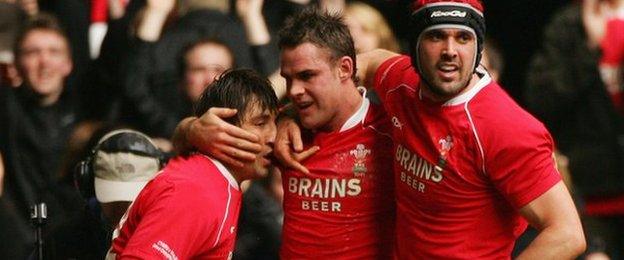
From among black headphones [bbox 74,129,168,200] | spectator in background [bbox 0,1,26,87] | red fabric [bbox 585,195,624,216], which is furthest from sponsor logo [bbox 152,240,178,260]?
red fabric [bbox 585,195,624,216]

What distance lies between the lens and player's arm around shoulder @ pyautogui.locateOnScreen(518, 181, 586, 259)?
18.8 ft

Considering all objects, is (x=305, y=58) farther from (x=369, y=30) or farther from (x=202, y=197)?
(x=369, y=30)

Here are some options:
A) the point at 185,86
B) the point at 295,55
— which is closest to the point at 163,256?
the point at 295,55

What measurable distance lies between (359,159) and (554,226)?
0.89 m

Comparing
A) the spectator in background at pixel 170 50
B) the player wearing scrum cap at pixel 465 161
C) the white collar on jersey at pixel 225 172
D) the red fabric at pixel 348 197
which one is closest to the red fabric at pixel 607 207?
the spectator in background at pixel 170 50

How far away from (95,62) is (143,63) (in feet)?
1.70

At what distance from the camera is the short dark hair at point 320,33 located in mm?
6246

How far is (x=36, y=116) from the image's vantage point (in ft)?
28.7

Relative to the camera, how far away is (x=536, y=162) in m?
5.76

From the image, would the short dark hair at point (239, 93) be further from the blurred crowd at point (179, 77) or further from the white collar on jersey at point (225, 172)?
the blurred crowd at point (179, 77)

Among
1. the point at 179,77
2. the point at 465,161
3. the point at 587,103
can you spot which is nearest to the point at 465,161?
the point at 465,161

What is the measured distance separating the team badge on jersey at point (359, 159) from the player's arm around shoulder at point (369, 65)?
35 centimetres

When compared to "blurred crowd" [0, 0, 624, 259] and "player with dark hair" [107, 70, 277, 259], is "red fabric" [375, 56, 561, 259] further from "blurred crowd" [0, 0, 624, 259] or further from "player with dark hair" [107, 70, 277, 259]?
"blurred crowd" [0, 0, 624, 259]

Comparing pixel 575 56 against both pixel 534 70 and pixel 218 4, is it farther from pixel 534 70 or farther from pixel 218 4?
pixel 218 4
